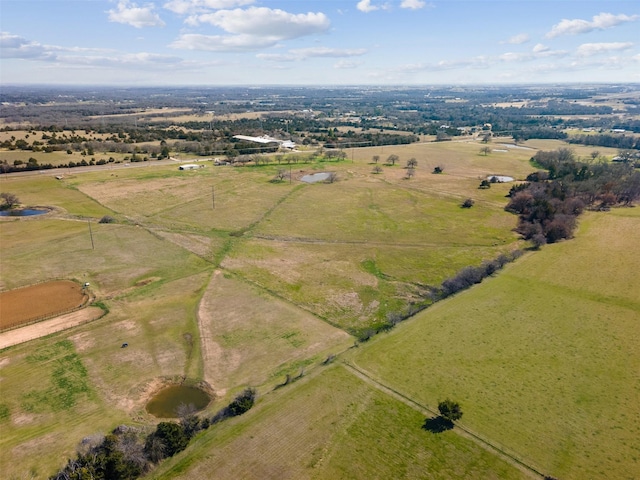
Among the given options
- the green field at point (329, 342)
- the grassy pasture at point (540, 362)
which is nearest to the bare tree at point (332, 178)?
the green field at point (329, 342)

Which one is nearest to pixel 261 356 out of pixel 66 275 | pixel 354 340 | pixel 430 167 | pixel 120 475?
pixel 354 340

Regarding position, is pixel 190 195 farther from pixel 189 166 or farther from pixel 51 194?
pixel 51 194

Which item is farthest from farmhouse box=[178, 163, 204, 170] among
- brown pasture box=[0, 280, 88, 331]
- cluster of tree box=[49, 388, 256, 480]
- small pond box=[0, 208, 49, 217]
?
cluster of tree box=[49, 388, 256, 480]

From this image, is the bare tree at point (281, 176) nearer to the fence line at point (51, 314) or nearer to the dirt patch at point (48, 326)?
the fence line at point (51, 314)

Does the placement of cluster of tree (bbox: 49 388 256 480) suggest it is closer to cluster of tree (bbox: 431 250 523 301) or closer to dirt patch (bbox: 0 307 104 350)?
dirt patch (bbox: 0 307 104 350)

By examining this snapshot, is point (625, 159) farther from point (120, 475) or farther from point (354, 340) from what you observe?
point (120, 475)

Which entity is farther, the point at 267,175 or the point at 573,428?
the point at 267,175

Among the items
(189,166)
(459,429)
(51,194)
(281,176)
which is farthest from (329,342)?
(189,166)
